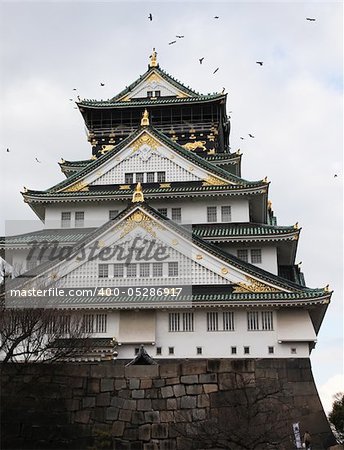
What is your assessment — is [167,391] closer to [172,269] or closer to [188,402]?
[188,402]

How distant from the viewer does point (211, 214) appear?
120 ft

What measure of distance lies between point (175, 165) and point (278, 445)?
18.7 meters

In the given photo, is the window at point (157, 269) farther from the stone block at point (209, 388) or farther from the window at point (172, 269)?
the stone block at point (209, 388)

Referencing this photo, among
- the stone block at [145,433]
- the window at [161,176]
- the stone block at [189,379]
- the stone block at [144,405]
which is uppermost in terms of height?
the window at [161,176]

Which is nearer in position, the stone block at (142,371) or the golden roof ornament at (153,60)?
the stone block at (142,371)

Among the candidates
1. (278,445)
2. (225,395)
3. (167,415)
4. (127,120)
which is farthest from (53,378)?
(127,120)

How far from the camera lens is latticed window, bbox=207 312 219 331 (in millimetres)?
30641

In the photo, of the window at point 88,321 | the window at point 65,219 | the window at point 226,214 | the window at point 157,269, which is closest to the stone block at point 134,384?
the window at point 88,321

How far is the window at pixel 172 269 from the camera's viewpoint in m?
31.6

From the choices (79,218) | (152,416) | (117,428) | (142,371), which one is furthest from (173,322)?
(79,218)

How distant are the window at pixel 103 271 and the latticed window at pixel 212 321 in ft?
17.8

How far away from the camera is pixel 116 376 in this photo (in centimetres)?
2473

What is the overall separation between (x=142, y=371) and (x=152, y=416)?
1.71 m

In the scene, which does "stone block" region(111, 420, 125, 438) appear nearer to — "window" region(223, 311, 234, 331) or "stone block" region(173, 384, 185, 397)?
"stone block" region(173, 384, 185, 397)
